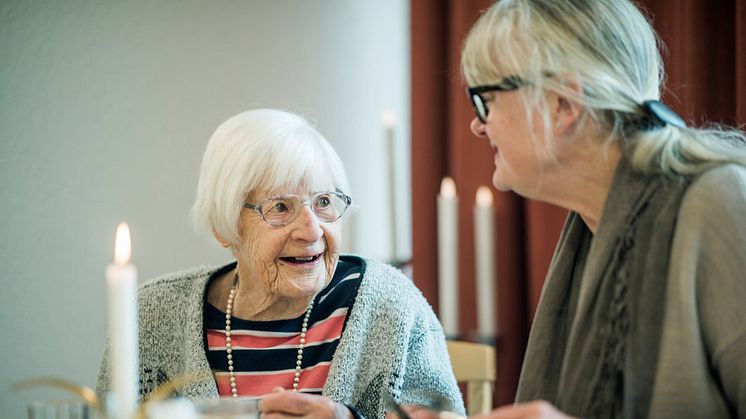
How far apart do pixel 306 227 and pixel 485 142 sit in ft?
3.20

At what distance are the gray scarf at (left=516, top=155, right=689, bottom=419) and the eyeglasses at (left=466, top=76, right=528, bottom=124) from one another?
0.71 feet

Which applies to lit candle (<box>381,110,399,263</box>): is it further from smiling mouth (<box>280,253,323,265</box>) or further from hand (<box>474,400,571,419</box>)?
hand (<box>474,400,571,419</box>)

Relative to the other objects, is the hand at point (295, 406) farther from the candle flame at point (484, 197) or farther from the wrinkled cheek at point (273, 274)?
the candle flame at point (484, 197)

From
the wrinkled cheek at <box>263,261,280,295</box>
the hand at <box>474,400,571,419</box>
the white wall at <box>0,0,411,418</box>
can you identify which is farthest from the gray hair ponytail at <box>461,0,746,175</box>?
the white wall at <box>0,0,411,418</box>

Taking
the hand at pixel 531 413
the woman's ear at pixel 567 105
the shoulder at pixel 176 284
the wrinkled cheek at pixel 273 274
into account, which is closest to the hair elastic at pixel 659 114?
the woman's ear at pixel 567 105

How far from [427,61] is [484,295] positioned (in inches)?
32.9

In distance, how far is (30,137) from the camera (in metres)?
2.31

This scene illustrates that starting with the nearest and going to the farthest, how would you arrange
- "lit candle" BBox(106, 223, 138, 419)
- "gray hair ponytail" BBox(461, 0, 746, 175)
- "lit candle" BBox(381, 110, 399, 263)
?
1. "lit candle" BBox(106, 223, 138, 419)
2. "gray hair ponytail" BBox(461, 0, 746, 175)
3. "lit candle" BBox(381, 110, 399, 263)

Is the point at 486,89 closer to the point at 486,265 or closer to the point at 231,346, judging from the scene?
the point at 231,346

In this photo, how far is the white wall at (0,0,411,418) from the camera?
2293mm

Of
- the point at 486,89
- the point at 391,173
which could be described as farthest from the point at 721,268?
the point at 391,173

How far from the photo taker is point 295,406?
1428 millimetres

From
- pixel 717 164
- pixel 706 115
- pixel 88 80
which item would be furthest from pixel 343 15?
pixel 717 164

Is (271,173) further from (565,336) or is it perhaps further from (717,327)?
(717,327)
